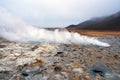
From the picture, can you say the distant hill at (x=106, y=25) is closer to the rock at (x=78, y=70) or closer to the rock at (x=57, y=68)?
the rock at (x=78, y=70)

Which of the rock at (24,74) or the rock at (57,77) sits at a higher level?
the rock at (24,74)

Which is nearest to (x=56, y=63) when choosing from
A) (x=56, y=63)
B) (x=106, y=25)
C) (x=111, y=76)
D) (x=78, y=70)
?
(x=56, y=63)

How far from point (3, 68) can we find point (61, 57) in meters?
3.37

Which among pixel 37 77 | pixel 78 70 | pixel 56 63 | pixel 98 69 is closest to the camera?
pixel 37 77

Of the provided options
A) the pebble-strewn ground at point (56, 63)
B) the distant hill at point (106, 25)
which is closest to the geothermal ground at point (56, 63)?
the pebble-strewn ground at point (56, 63)

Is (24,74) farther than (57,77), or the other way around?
(24,74)

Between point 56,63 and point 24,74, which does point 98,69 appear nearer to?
point 56,63

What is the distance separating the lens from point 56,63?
39.5ft

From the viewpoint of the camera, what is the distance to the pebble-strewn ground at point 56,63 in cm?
1077

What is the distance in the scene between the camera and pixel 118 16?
85.9 meters

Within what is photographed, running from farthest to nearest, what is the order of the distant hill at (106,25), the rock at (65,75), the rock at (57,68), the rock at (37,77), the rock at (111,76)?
the distant hill at (106,25), the rock at (57,68), the rock at (111,76), the rock at (65,75), the rock at (37,77)

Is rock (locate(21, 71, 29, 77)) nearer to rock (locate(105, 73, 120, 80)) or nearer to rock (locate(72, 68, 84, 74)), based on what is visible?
rock (locate(72, 68, 84, 74))

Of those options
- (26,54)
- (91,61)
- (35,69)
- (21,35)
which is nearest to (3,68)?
(35,69)

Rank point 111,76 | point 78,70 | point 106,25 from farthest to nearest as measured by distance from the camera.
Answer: point 106,25 → point 78,70 → point 111,76
